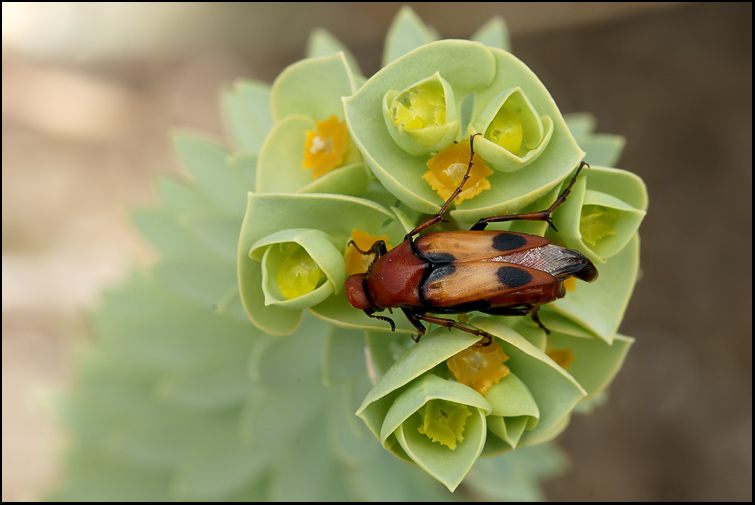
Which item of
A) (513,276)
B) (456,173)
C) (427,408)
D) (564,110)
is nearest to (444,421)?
(427,408)

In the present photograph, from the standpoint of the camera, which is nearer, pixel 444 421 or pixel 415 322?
pixel 444 421

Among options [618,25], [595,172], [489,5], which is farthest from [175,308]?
[618,25]

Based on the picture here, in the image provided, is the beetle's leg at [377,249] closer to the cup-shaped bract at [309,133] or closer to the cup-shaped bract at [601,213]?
the cup-shaped bract at [309,133]

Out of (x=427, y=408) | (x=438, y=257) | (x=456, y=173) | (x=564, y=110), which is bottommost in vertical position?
(x=564, y=110)

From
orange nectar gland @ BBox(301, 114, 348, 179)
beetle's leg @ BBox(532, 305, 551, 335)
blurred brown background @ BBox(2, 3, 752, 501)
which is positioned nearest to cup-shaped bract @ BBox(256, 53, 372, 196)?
orange nectar gland @ BBox(301, 114, 348, 179)

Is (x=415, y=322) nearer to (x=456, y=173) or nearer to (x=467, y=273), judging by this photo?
(x=467, y=273)

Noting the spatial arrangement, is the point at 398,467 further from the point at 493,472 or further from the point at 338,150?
the point at 338,150

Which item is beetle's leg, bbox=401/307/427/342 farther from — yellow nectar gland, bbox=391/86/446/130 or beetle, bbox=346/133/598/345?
yellow nectar gland, bbox=391/86/446/130
